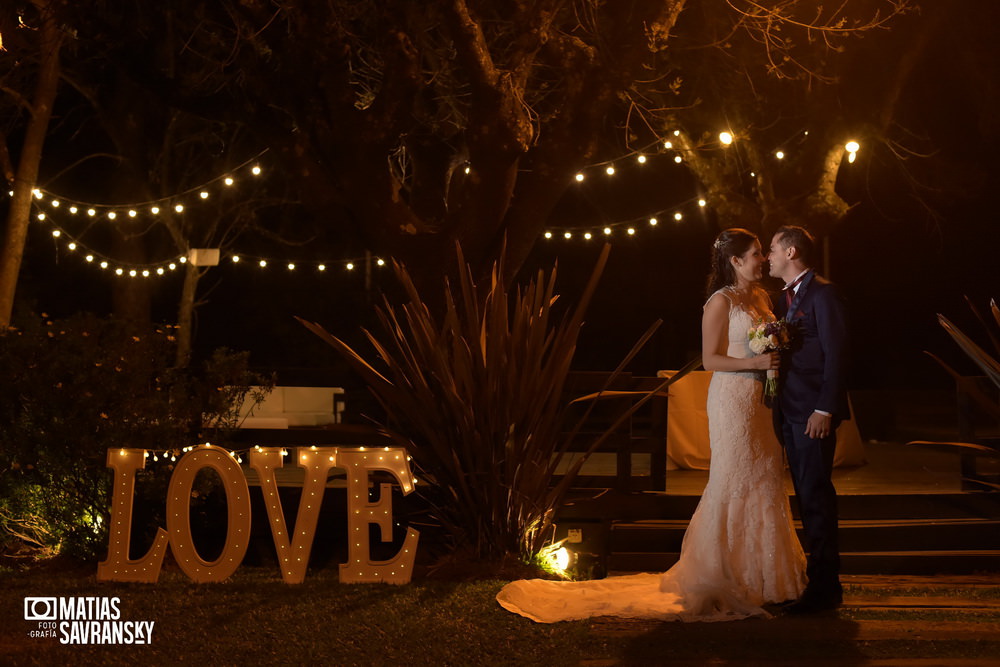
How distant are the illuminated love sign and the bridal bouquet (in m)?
2.16

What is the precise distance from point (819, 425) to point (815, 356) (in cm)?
38

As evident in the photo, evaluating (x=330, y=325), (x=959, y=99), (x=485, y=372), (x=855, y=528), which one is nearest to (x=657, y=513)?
(x=855, y=528)

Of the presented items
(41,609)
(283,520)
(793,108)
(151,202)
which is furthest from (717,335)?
(151,202)

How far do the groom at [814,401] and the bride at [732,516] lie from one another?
144 mm

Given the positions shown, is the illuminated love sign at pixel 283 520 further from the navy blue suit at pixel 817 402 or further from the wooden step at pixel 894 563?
the navy blue suit at pixel 817 402

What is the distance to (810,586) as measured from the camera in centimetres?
560

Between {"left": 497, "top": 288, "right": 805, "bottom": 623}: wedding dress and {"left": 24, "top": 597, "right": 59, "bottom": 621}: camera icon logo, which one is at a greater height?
{"left": 497, "top": 288, "right": 805, "bottom": 623}: wedding dress

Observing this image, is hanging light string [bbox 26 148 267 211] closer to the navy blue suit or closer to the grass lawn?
the grass lawn

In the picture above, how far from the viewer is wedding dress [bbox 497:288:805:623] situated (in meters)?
5.62

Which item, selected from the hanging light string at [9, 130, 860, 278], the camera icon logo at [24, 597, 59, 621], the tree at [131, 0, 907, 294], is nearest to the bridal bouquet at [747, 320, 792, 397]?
the tree at [131, 0, 907, 294]

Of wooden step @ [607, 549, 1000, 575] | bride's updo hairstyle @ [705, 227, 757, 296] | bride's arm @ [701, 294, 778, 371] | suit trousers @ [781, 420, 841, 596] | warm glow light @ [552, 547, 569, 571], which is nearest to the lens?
suit trousers @ [781, 420, 841, 596]

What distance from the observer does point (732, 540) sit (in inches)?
226

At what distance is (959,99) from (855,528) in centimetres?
1105

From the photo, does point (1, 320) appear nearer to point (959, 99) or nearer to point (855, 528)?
point (855, 528)
